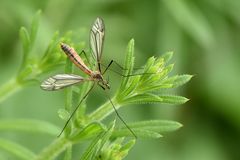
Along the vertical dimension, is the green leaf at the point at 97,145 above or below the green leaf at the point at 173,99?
below

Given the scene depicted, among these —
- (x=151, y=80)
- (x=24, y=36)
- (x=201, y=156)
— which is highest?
(x=24, y=36)

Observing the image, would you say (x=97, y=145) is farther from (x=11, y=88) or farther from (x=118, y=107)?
(x=11, y=88)

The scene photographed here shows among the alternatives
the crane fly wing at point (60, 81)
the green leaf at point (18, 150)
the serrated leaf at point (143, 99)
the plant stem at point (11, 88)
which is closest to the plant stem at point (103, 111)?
the serrated leaf at point (143, 99)

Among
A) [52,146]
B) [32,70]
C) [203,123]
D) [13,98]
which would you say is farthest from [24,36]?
[203,123]

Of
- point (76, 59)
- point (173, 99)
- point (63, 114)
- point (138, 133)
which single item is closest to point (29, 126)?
point (76, 59)

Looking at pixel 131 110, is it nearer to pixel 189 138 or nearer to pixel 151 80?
pixel 189 138

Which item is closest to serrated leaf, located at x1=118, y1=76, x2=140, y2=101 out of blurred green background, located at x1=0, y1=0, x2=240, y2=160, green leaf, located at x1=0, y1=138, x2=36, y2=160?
green leaf, located at x1=0, y1=138, x2=36, y2=160

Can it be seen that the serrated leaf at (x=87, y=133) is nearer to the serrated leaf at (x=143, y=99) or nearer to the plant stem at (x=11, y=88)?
the serrated leaf at (x=143, y=99)
